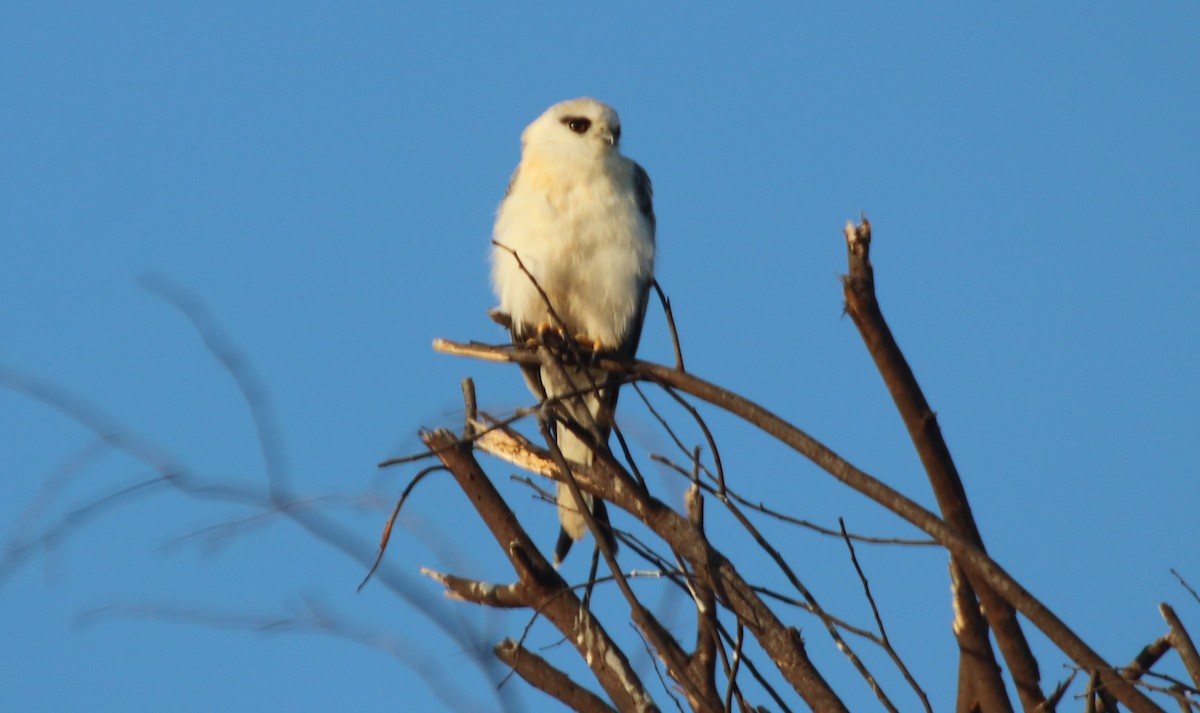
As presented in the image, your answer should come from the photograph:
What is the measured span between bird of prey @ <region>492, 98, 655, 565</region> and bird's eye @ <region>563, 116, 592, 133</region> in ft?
0.26

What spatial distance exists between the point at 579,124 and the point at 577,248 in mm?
668

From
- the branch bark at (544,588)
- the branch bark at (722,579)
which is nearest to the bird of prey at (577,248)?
the branch bark at (544,588)

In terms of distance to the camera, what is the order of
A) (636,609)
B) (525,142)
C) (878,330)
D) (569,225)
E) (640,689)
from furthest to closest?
(525,142) < (569,225) < (640,689) < (636,609) < (878,330)

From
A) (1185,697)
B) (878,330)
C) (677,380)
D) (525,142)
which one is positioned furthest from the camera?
(525,142)

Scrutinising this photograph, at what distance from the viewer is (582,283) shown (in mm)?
4488

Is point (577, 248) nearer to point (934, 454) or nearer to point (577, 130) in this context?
point (577, 130)

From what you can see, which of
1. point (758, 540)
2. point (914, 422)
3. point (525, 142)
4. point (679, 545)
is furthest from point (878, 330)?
point (525, 142)

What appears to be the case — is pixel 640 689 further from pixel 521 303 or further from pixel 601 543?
pixel 521 303

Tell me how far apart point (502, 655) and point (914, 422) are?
120 centimetres

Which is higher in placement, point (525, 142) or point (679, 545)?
point (525, 142)

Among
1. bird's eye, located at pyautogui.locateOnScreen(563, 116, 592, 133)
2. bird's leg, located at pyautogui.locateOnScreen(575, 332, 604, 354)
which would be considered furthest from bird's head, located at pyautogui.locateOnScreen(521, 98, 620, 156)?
bird's leg, located at pyautogui.locateOnScreen(575, 332, 604, 354)

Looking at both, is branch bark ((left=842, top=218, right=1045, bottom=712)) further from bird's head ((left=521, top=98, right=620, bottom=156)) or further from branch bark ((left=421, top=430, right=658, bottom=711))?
bird's head ((left=521, top=98, right=620, bottom=156))

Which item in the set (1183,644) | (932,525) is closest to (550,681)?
(932,525)

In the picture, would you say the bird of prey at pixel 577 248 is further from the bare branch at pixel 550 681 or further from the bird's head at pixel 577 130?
the bare branch at pixel 550 681
